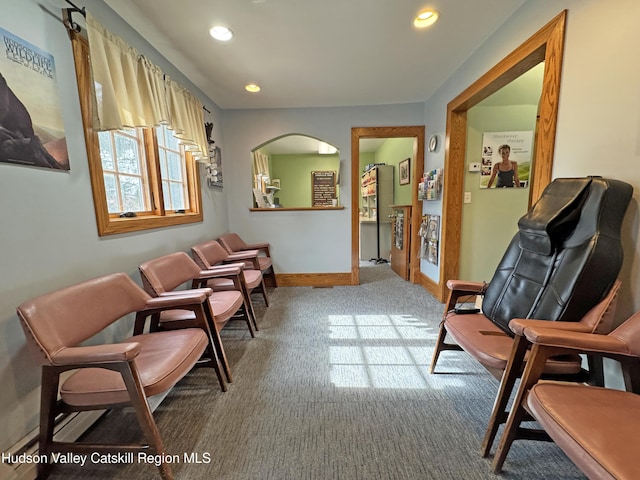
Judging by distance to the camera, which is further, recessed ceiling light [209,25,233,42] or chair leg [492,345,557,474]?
recessed ceiling light [209,25,233,42]

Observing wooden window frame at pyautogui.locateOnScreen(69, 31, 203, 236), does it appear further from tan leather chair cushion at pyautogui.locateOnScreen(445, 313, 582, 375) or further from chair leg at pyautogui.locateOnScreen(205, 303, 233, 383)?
tan leather chair cushion at pyautogui.locateOnScreen(445, 313, 582, 375)

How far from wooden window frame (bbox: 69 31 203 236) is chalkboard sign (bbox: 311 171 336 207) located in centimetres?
435

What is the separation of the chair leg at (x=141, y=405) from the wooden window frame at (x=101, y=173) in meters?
0.99

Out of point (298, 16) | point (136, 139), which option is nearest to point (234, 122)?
point (136, 139)

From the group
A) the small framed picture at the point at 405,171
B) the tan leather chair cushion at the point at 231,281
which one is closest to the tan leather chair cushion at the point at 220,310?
the tan leather chair cushion at the point at 231,281

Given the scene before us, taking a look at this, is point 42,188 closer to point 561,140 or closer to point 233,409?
point 233,409

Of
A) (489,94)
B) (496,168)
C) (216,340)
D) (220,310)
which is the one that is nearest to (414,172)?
(496,168)

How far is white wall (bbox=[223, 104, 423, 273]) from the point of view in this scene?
3326 mm

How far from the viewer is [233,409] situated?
1.45 meters

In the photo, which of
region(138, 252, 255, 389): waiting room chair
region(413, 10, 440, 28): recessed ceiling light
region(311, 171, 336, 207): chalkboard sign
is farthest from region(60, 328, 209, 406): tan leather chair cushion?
region(311, 171, 336, 207): chalkboard sign

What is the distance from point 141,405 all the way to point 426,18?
2.71 metres

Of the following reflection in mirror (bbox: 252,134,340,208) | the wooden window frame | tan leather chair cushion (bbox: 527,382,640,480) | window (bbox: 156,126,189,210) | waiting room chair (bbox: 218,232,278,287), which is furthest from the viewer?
reflection in mirror (bbox: 252,134,340,208)

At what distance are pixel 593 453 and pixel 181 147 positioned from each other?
3.24m

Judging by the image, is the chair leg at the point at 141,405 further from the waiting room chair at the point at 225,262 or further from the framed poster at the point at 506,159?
the framed poster at the point at 506,159
